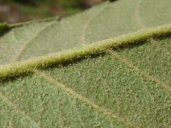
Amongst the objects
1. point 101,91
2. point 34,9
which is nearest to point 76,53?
point 101,91

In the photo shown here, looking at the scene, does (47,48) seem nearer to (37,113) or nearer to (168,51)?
(37,113)

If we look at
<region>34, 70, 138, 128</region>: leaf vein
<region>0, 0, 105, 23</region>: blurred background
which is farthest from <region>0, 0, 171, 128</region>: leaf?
<region>0, 0, 105, 23</region>: blurred background

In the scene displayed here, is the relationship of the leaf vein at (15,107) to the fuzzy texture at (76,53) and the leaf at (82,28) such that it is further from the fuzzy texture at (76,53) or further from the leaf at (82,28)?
the leaf at (82,28)

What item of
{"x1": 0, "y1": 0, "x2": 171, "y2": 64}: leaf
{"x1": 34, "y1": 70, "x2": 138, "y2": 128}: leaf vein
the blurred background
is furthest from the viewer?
the blurred background

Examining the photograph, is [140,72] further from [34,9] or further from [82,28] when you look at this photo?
[34,9]

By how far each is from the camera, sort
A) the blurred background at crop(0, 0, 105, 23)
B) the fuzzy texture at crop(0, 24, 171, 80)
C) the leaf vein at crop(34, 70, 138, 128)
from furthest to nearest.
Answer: the blurred background at crop(0, 0, 105, 23) < the fuzzy texture at crop(0, 24, 171, 80) < the leaf vein at crop(34, 70, 138, 128)

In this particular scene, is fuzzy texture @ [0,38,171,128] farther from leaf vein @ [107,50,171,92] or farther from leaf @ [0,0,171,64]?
leaf @ [0,0,171,64]

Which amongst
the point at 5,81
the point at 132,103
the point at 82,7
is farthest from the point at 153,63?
the point at 82,7
